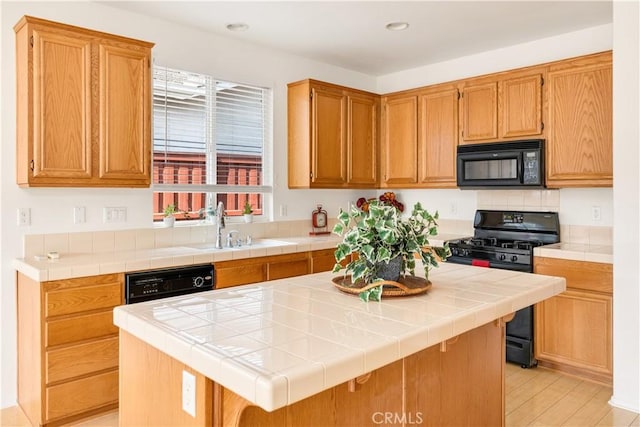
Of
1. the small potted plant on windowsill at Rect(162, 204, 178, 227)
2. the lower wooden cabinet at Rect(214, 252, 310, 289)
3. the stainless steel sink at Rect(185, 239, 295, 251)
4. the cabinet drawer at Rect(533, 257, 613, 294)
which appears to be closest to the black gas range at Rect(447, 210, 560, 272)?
the cabinet drawer at Rect(533, 257, 613, 294)

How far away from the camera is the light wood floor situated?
2764 millimetres

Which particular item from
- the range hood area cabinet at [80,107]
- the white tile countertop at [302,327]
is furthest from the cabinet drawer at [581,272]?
the range hood area cabinet at [80,107]

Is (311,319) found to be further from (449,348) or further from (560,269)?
(560,269)

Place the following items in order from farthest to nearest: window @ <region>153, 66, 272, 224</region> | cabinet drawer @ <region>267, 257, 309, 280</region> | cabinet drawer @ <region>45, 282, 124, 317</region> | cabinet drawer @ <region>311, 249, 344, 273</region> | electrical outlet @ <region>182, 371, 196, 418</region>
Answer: cabinet drawer @ <region>311, 249, 344, 273</region> → window @ <region>153, 66, 272, 224</region> → cabinet drawer @ <region>267, 257, 309, 280</region> → cabinet drawer @ <region>45, 282, 124, 317</region> → electrical outlet @ <region>182, 371, 196, 418</region>

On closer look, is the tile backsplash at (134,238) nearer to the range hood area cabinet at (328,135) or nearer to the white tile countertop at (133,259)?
the white tile countertop at (133,259)

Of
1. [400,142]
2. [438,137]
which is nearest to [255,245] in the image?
[400,142]

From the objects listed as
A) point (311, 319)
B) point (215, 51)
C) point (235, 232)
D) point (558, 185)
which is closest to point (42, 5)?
point (215, 51)

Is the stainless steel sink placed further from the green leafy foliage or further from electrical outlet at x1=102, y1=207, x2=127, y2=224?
the green leafy foliage

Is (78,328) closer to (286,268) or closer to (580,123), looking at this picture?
(286,268)

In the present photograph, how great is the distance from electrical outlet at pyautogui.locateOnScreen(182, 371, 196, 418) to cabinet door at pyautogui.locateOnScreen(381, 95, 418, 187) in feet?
11.5

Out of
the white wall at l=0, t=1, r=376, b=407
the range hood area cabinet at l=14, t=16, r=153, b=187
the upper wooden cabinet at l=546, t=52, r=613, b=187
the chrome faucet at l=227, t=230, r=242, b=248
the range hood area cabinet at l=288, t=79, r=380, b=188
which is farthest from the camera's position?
the range hood area cabinet at l=288, t=79, r=380, b=188

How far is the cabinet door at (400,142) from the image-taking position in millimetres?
4559
